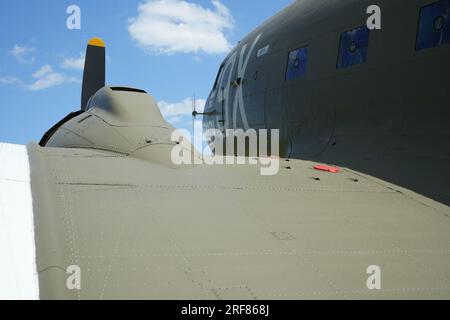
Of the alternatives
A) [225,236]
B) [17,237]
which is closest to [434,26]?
[225,236]

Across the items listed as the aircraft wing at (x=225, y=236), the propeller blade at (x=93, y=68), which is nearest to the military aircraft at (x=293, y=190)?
the aircraft wing at (x=225, y=236)

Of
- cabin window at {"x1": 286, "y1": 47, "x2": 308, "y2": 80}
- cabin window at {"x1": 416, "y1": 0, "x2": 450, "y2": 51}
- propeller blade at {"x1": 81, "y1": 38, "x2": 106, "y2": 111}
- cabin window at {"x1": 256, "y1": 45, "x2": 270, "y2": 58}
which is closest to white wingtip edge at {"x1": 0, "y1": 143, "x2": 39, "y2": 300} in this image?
cabin window at {"x1": 416, "y1": 0, "x2": 450, "y2": 51}

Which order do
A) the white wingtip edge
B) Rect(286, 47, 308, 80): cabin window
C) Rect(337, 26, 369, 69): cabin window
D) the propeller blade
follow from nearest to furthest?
the white wingtip edge < Rect(337, 26, 369, 69): cabin window < Rect(286, 47, 308, 80): cabin window < the propeller blade

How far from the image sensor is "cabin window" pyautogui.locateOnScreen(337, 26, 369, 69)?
7.98 meters

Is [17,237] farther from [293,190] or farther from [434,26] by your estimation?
[434,26]

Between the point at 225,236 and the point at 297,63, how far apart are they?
6788mm

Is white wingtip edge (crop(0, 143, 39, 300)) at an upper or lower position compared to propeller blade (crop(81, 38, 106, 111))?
lower

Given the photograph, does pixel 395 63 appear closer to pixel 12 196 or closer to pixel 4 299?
pixel 12 196

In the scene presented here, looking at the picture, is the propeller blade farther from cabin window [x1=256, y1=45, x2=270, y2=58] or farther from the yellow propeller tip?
cabin window [x1=256, y1=45, x2=270, y2=58]

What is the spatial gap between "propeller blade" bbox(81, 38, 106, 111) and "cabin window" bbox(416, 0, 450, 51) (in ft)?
32.1

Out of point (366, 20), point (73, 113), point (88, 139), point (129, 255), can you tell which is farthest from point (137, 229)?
point (73, 113)

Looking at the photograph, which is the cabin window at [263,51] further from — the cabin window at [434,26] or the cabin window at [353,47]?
the cabin window at [434,26]

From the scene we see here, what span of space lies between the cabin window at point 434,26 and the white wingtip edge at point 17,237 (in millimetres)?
5784

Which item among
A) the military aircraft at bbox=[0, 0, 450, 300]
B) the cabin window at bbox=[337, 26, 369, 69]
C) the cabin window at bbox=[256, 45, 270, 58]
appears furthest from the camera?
the cabin window at bbox=[256, 45, 270, 58]
